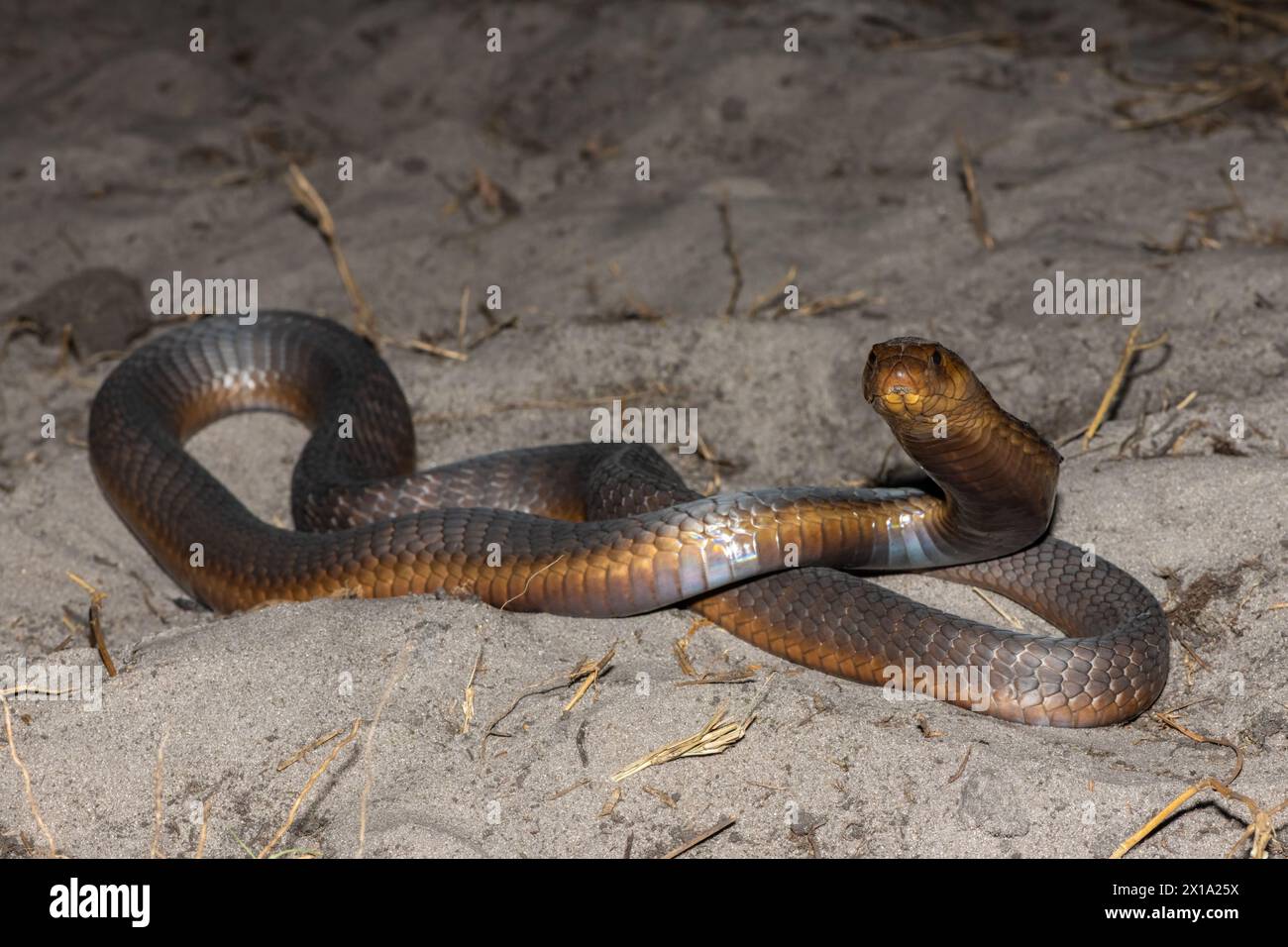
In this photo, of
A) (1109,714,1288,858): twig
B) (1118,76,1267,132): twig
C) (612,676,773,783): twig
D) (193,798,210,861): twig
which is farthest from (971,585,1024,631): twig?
(1118,76,1267,132): twig

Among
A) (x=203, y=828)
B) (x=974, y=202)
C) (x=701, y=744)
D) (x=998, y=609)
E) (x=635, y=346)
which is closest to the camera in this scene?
(x=203, y=828)

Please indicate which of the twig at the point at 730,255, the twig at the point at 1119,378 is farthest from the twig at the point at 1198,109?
the twig at the point at 730,255

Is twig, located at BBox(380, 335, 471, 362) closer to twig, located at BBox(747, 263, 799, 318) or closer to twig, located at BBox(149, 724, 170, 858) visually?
twig, located at BBox(747, 263, 799, 318)

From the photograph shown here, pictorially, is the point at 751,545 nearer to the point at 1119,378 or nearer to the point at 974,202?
the point at 1119,378

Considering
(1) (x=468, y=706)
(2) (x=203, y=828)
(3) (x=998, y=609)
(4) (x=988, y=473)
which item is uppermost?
(4) (x=988, y=473)

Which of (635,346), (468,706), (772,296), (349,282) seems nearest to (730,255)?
(772,296)
